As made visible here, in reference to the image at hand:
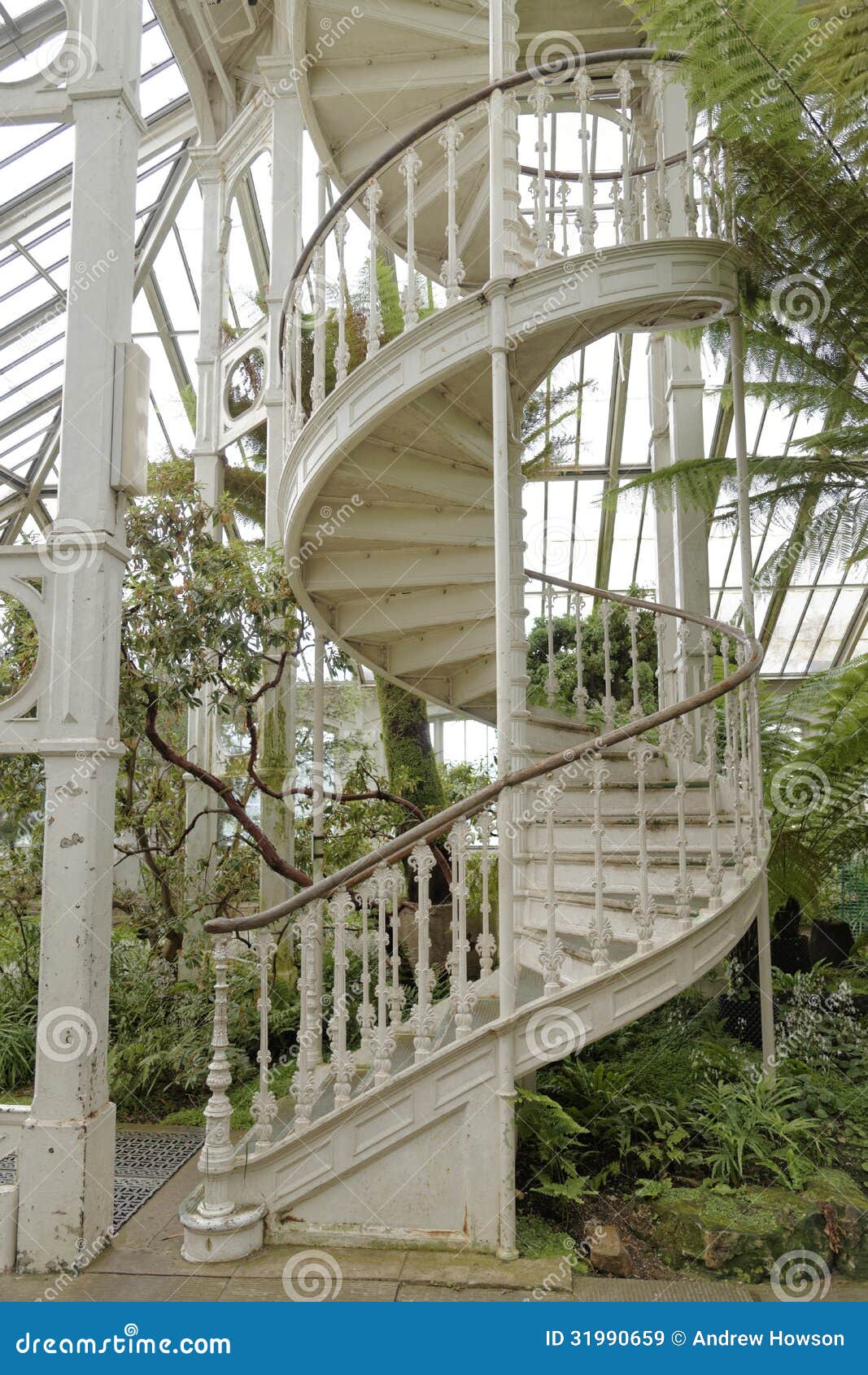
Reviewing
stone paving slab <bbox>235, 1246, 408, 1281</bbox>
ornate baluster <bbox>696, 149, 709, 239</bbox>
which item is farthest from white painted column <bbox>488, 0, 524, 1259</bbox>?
Answer: ornate baluster <bbox>696, 149, 709, 239</bbox>

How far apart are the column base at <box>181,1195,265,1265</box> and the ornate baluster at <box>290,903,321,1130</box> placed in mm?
323

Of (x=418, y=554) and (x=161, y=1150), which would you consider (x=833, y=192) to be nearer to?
(x=418, y=554)

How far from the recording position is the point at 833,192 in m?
3.58

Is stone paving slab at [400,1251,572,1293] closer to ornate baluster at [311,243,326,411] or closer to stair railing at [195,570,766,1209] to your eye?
stair railing at [195,570,766,1209]

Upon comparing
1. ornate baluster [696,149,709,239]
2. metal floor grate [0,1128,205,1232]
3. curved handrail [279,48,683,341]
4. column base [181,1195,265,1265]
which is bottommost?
metal floor grate [0,1128,205,1232]

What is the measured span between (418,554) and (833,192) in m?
2.33

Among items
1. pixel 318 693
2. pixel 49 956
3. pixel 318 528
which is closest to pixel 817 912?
pixel 318 693

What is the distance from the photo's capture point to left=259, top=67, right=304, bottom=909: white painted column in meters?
5.77

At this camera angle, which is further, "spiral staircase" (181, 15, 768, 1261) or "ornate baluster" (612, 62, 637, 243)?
"ornate baluster" (612, 62, 637, 243)

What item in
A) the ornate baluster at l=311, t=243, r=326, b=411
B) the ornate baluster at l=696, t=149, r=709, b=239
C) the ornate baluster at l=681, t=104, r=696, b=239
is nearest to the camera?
the ornate baluster at l=681, t=104, r=696, b=239

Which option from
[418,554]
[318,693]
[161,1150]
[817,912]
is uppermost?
[418,554]

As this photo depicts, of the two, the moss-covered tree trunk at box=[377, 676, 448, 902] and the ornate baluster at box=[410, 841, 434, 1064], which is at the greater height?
the moss-covered tree trunk at box=[377, 676, 448, 902]

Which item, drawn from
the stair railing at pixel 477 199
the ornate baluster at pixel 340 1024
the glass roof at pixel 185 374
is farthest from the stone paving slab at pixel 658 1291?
the glass roof at pixel 185 374
